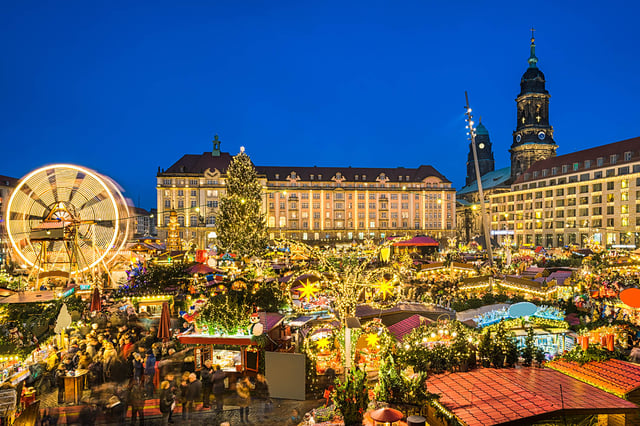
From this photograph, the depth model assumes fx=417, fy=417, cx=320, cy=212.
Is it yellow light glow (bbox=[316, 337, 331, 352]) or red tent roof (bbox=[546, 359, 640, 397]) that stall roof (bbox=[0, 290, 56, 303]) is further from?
red tent roof (bbox=[546, 359, 640, 397])

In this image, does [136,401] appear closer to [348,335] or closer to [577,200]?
[348,335]

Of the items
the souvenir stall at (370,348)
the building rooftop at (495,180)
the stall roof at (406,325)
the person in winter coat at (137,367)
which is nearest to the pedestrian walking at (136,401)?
the person in winter coat at (137,367)

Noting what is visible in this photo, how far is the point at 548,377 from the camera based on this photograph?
27.3 feet

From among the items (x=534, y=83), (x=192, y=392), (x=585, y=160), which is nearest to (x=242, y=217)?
(x=192, y=392)

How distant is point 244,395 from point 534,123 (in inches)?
3510

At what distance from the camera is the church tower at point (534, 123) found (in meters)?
84.4

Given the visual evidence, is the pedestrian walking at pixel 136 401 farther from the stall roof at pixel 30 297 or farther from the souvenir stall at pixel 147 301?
the souvenir stall at pixel 147 301

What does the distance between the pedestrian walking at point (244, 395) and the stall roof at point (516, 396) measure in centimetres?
483

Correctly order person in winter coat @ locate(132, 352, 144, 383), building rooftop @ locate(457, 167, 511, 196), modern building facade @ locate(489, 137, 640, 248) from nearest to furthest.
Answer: person in winter coat @ locate(132, 352, 144, 383) → modern building facade @ locate(489, 137, 640, 248) → building rooftop @ locate(457, 167, 511, 196)

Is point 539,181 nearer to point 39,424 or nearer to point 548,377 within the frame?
point 548,377

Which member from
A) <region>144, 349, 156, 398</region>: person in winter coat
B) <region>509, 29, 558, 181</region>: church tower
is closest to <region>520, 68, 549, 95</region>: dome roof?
<region>509, 29, 558, 181</region>: church tower

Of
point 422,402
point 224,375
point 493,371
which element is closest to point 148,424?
point 224,375

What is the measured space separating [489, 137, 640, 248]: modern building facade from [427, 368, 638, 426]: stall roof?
52.9 metres

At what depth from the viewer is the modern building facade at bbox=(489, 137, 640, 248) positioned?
60.6m
